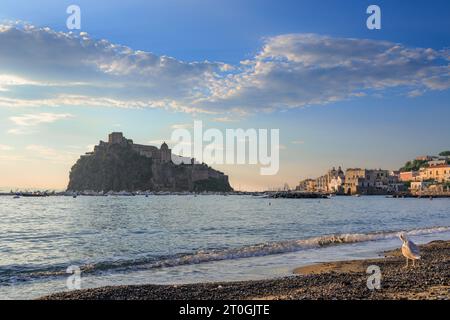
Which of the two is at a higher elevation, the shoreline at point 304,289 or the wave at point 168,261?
the shoreline at point 304,289

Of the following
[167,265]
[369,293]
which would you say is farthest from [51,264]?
[369,293]

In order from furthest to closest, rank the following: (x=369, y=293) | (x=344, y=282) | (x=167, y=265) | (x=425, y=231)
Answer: (x=425, y=231) < (x=167, y=265) < (x=344, y=282) < (x=369, y=293)

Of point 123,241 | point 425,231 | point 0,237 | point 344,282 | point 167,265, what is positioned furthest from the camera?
point 425,231

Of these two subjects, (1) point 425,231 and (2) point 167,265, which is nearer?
(2) point 167,265

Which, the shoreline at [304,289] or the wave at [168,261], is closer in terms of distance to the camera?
the shoreline at [304,289]

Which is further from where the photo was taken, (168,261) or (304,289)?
(168,261)

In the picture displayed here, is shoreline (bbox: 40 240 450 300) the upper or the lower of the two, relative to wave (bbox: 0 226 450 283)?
upper

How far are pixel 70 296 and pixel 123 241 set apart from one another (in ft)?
62.2

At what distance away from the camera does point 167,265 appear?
21.3m

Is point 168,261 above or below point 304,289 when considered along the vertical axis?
below

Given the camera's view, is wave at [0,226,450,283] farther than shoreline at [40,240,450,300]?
Yes
